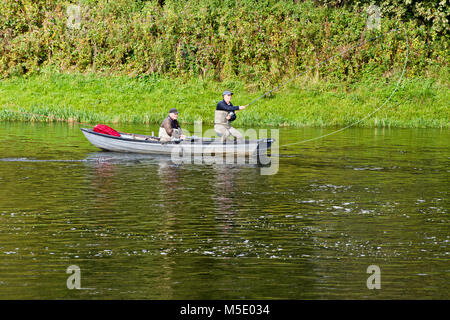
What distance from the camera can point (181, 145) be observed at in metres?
22.9

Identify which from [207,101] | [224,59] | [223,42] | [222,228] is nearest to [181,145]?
[222,228]

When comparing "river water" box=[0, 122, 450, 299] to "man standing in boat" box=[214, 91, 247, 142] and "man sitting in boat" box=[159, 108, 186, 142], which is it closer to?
"man sitting in boat" box=[159, 108, 186, 142]

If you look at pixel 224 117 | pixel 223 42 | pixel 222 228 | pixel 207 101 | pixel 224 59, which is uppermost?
pixel 223 42

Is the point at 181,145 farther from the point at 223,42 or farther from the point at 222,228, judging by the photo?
the point at 223,42

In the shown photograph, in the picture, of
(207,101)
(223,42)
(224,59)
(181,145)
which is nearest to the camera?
(181,145)

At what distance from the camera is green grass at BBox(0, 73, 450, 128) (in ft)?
109

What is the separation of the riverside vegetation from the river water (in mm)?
12133

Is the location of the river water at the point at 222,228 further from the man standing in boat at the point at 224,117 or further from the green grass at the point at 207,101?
the green grass at the point at 207,101

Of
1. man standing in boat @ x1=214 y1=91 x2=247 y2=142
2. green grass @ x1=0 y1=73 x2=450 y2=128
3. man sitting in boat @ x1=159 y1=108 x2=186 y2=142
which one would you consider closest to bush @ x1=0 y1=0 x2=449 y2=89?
green grass @ x1=0 y1=73 x2=450 y2=128

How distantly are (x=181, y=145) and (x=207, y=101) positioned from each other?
39.9ft

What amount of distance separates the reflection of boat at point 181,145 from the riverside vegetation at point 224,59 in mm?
9855

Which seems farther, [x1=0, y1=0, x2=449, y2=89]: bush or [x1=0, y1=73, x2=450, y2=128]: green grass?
[x1=0, y1=0, x2=449, y2=89]: bush

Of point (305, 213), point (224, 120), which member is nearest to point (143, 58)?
point (224, 120)

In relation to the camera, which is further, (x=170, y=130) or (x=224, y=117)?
(x=224, y=117)
